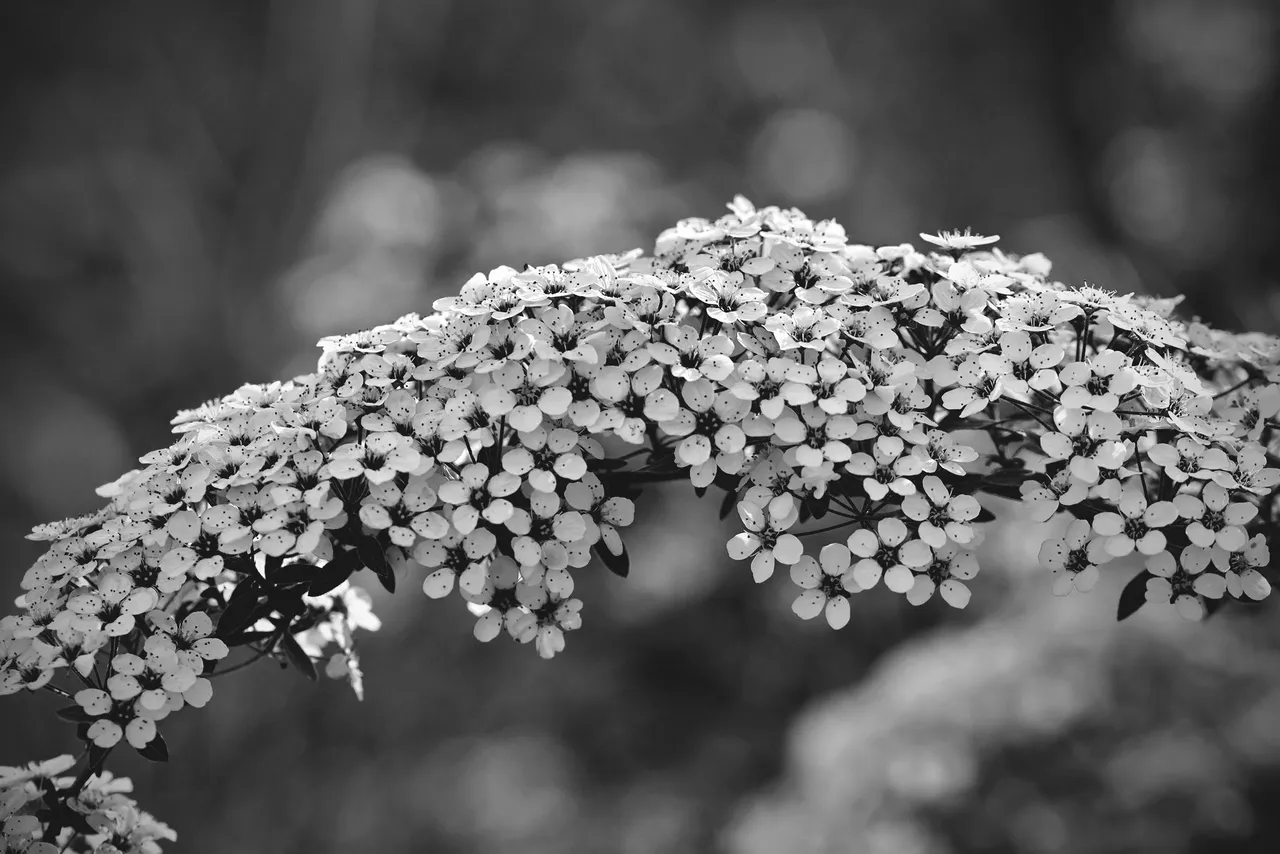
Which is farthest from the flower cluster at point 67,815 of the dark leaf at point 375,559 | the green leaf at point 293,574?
the dark leaf at point 375,559

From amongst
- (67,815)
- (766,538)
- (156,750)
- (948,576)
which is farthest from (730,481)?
(67,815)

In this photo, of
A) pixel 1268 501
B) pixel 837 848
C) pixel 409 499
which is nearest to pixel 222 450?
pixel 409 499

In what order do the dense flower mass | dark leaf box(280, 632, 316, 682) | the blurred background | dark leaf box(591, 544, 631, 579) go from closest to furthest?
the dense flower mass < dark leaf box(591, 544, 631, 579) < dark leaf box(280, 632, 316, 682) < the blurred background

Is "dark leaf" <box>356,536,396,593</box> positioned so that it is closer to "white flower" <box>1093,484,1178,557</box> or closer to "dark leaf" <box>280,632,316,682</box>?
"dark leaf" <box>280,632,316,682</box>

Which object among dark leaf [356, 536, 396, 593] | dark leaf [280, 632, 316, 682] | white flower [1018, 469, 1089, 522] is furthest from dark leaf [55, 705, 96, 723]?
white flower [1018, 469, 1089, 522]

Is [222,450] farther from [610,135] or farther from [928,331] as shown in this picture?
[610,135]
